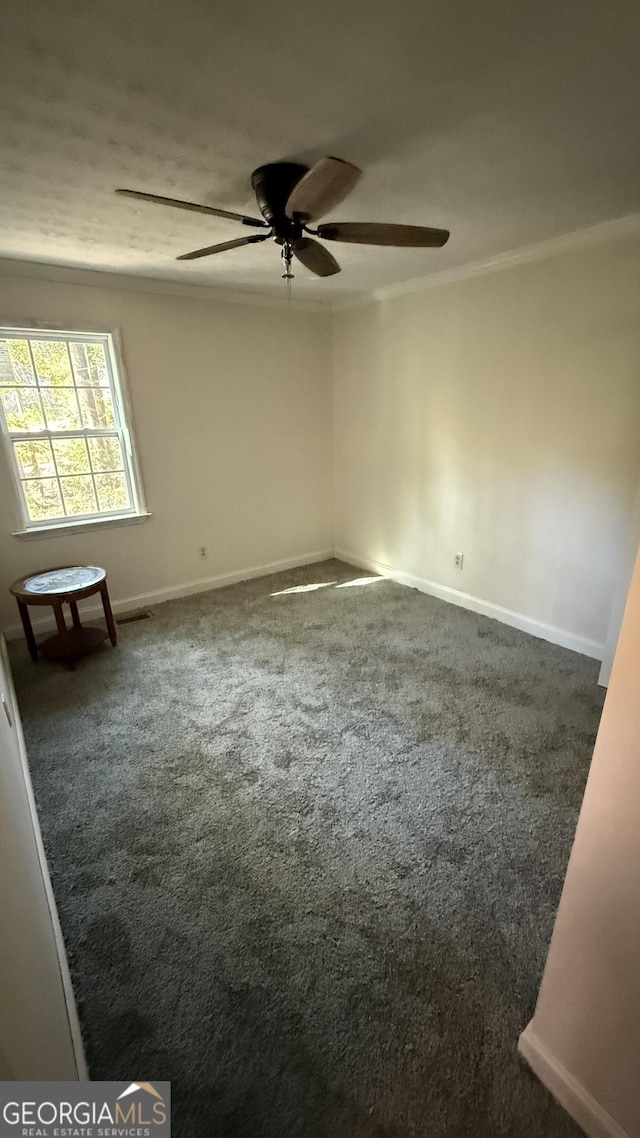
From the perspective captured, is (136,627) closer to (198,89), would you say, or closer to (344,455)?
(344,455)

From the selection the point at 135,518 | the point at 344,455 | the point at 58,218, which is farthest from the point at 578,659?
the point at 58,218

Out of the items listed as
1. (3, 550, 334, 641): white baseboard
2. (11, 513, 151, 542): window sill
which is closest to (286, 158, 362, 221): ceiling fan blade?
(11, 513, 151, 542): window sill

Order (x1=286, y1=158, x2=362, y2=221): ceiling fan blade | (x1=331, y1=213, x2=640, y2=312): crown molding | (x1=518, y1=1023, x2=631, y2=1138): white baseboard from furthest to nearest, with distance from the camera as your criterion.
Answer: (x1=331, y1=213, x2=640, y2=312): crown molding
(x1=286, y1=158, x2=362, y2=221): ceiling fan blade
(x1=518, y1=1023, x2=631, y2=1138): white baseboard

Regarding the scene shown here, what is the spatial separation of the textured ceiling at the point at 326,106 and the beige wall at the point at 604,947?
1376 millimetres

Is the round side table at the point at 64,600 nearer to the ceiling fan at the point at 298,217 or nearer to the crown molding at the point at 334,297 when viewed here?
the crown molding at the point at 334,297

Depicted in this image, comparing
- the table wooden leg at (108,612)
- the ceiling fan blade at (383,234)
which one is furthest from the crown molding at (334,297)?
the table wooden leg at (108,612)

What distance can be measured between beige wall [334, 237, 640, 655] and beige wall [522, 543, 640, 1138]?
219cm

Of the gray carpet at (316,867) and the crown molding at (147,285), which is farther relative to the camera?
the crown molding at (147,285)

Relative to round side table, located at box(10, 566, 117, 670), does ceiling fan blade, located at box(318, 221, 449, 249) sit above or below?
above

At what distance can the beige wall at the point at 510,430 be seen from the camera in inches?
105

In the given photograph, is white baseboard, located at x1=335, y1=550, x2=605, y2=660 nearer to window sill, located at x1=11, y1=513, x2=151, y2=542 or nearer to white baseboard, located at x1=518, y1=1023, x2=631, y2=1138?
window sill, located at x1=11, y1=513, x2=151, y2=542

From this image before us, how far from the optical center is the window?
313 centimetres

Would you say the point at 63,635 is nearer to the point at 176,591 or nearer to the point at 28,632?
the point at 28,632

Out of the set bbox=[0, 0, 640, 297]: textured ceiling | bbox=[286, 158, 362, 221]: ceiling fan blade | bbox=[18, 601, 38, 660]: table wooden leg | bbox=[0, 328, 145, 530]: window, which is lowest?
bbox=[18, 601, 38, 660]: table wooden leg
